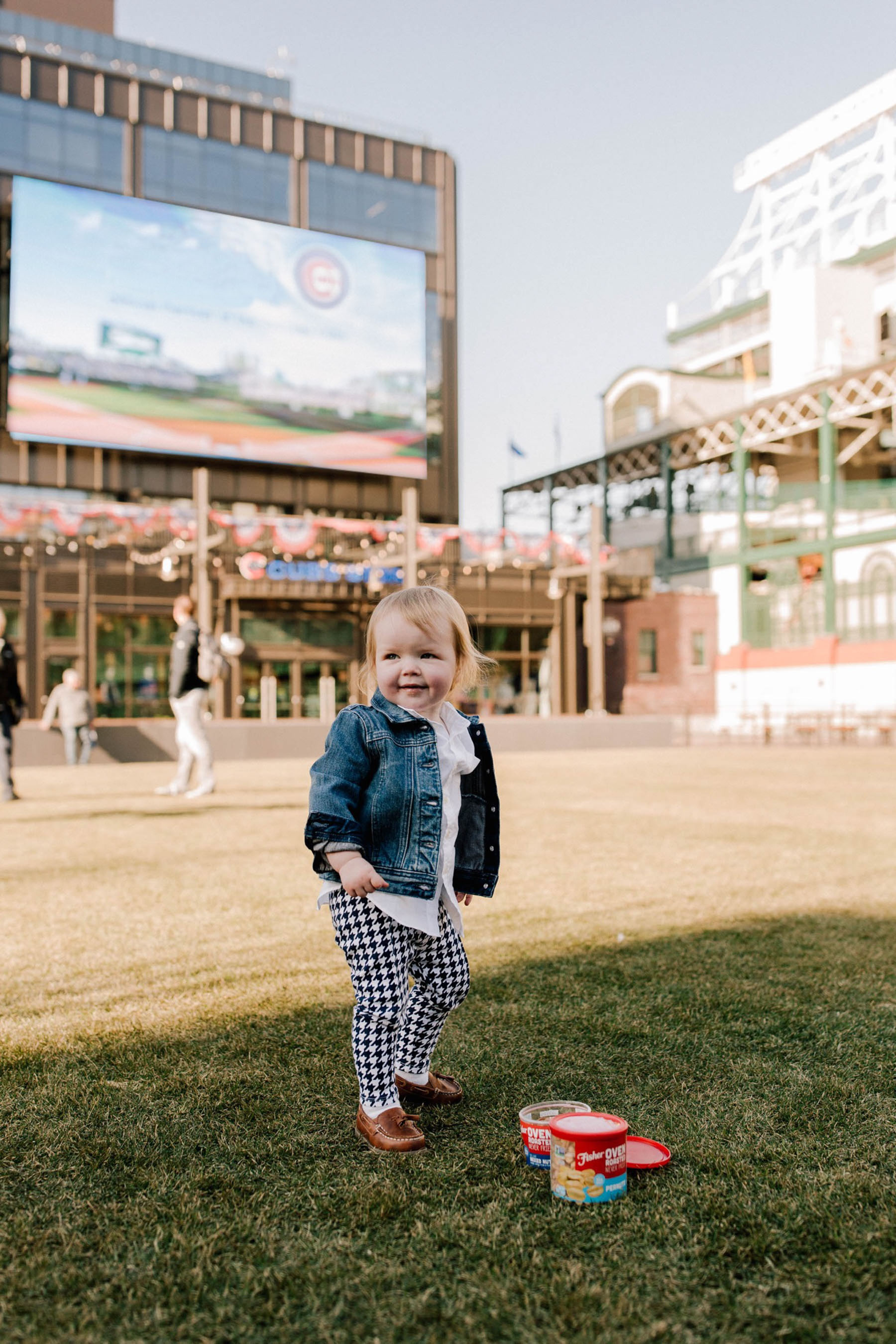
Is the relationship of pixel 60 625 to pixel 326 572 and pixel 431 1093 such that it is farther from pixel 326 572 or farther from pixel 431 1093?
pixel 431 1093

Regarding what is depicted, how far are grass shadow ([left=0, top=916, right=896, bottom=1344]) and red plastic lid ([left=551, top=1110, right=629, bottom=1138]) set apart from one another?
139 millimetres

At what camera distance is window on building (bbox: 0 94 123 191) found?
3400cm

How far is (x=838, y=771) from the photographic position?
16.8m

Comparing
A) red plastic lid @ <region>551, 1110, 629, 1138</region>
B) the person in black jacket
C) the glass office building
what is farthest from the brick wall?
red plastic lid @ <region>551, 1110, 629, 1138</region>

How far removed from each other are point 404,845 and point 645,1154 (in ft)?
2.76

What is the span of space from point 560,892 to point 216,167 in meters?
36.7

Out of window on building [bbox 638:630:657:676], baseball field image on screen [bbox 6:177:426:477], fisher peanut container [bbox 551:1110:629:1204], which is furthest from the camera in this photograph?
window on building [bbox 638:630:657:676]

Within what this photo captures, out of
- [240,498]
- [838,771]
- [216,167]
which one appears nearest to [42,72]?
[216,167]

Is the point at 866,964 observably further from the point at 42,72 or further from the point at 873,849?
the point at 42,72

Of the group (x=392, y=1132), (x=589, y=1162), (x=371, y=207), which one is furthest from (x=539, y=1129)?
(x=371, y=207)

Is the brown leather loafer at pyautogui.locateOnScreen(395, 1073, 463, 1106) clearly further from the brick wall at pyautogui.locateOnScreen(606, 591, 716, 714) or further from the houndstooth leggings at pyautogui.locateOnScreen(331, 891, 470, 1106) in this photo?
the brick wall at pyautogui.locateOnScreen(606, 591, 716, 714)

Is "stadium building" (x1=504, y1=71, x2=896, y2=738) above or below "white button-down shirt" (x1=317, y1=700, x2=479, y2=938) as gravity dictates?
above

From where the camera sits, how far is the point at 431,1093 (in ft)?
9.07

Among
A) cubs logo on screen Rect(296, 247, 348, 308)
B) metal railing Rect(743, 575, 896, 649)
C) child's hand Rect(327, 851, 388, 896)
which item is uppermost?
cubs logo on screen Rect(296, 247, 348, 308)
